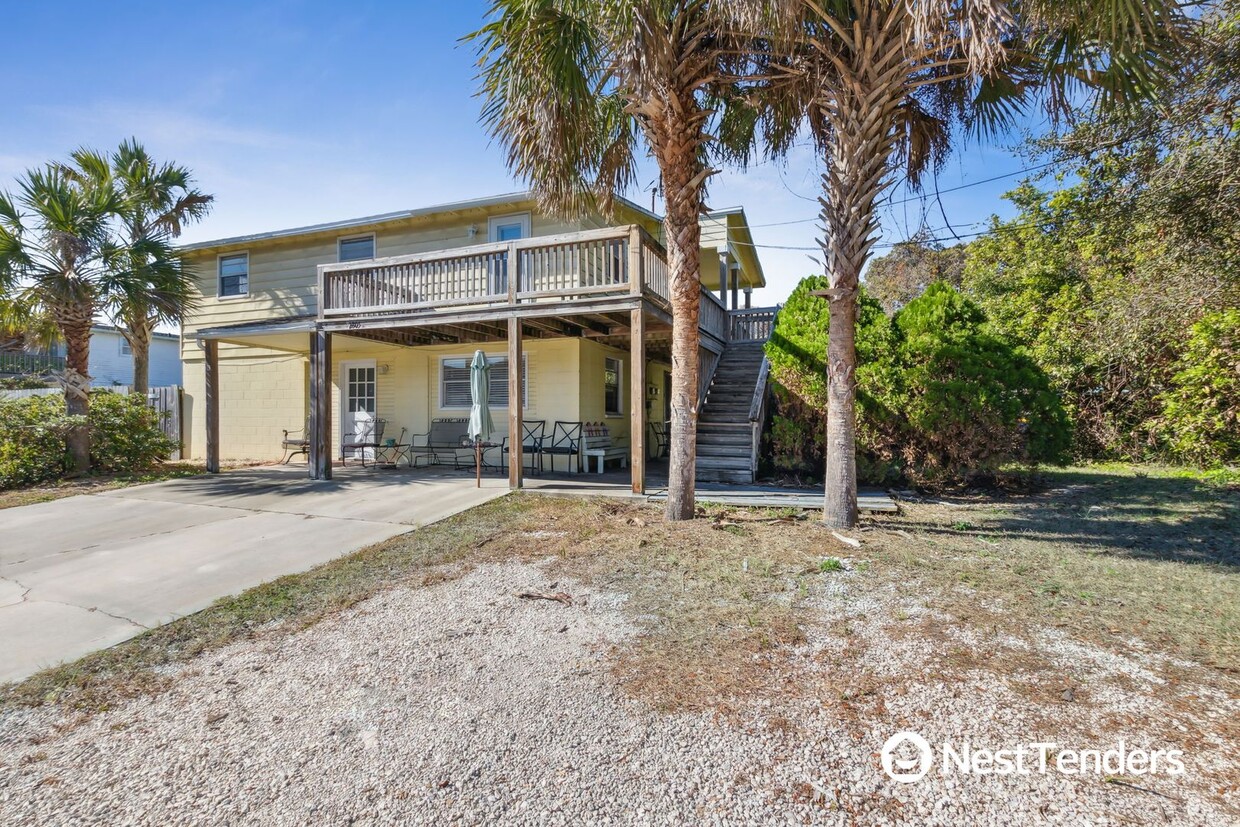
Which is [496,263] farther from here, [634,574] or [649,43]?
[634,574]

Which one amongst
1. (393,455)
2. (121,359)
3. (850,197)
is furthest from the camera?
(121,359)

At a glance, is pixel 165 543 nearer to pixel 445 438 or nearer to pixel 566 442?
pixel 445 438

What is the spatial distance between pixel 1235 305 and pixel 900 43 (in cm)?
837

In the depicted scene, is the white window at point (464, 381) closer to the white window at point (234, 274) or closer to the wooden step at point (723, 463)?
the wooden step at point (723, 463)

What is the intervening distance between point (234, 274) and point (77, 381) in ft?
17.3

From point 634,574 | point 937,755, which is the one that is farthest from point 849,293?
point 937,755

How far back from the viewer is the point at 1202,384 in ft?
31.7

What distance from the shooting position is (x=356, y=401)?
43.6 ft

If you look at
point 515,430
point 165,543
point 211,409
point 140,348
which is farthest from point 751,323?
point 140,348

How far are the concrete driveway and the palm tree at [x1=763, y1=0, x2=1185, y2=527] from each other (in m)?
5.34

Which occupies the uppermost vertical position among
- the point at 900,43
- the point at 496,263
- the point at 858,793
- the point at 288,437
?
the point at 900,43

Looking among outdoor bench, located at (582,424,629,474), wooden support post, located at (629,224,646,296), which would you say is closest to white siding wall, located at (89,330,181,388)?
outdoor bench, located at (582,424,629,474)

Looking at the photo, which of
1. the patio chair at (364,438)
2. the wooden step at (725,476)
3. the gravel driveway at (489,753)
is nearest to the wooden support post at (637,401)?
the wooden step at (725,476)

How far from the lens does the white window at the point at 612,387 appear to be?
1243cm
